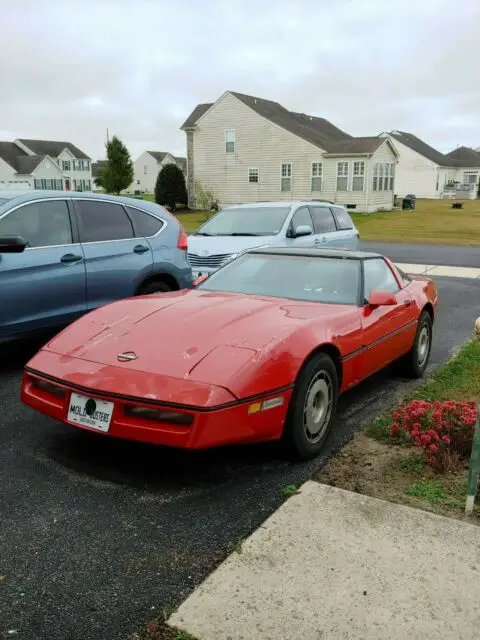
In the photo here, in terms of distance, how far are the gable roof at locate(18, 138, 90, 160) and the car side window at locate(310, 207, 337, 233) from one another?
2778 inches

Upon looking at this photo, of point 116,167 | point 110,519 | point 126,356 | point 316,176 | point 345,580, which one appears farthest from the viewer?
point 116,167

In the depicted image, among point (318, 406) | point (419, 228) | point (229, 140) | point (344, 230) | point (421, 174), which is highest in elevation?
point (229, 140)

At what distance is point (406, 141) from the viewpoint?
63781 mm

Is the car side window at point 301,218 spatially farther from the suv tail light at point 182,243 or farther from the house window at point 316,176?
the house window at point 316,176

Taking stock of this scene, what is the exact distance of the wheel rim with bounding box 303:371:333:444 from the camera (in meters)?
3.88

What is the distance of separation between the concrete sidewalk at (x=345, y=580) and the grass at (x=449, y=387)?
3.83 feet

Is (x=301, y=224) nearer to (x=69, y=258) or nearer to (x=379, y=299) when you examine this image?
(x=69, y=258)

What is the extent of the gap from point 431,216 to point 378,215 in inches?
141

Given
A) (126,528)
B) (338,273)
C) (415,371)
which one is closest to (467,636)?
(126,528)

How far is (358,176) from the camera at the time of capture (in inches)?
1459

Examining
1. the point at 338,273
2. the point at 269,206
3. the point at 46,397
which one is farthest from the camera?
the point at 269,206

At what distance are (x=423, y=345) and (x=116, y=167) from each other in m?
58.4

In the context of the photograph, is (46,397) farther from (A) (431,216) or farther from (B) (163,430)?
(A) (431,216)

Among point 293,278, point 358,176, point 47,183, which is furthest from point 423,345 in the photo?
point 47,183
